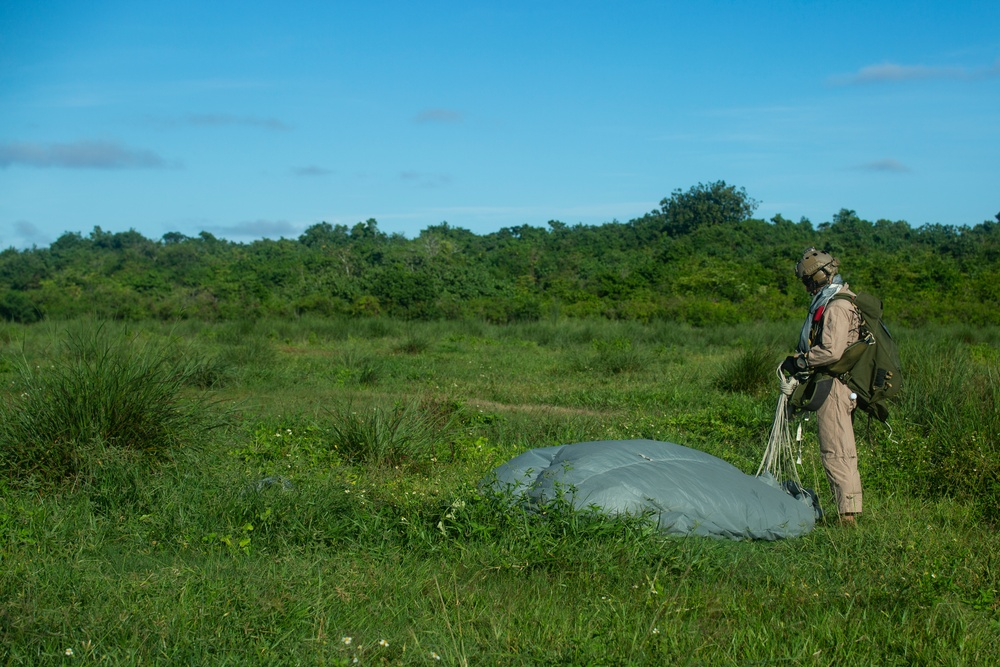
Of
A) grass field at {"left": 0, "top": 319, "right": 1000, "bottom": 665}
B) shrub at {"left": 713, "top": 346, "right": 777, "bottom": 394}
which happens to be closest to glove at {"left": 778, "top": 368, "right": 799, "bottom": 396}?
grass field at {"left": 0, "top": 319, "right": 1000, "bottom": 665}

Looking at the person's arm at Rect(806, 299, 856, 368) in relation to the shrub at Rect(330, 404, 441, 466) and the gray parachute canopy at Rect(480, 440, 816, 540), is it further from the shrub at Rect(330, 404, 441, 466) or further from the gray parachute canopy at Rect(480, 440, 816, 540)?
the shrub at Rect(330, 404, 441, 466)

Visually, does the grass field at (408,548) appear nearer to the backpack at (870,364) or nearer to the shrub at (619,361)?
the backpack at (870,364)

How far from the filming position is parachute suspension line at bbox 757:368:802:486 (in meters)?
5.37

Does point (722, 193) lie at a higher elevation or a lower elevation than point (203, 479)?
higher

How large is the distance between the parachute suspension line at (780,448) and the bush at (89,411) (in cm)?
358

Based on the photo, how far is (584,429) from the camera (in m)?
7.30

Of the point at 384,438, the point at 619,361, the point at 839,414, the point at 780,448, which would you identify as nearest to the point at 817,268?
the point at 839,414

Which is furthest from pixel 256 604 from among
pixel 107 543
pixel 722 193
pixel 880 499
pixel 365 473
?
pixel 722 193

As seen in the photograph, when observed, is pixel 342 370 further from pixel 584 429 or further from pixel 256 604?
pixel 256 604

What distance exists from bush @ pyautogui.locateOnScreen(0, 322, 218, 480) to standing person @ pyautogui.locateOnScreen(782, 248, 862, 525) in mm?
3802

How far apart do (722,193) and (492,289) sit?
590 inches

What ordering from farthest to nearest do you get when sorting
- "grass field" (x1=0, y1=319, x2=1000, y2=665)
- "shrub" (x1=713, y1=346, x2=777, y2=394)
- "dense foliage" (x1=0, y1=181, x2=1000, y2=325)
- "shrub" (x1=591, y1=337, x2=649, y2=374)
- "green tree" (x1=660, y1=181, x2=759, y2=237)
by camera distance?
"green tree" (x1=660, y1=181, x2=759, y2=237) → "dense foliage" (x1=0, y1=181, x2=1000, y2=325) → "shrub" (x1=591, y1=337, x2=649, y2=374) → "shrub" (x1=713, y1=346, x2=777, y2=394) → "grass field" (x1=0, y1=319, x2=1000, y2=665)

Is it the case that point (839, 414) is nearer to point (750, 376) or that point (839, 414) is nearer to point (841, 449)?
point (841, 449)

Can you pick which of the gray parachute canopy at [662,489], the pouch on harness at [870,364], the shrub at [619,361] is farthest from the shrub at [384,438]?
the shrub at [619,361]
